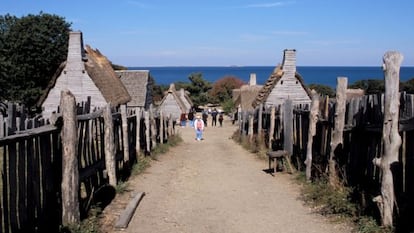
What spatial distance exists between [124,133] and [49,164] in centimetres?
576

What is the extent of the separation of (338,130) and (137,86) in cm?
3441

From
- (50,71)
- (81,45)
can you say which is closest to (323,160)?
(81,45)

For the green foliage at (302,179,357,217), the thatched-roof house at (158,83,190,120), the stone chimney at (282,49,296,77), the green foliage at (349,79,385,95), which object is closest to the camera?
Result: the green foliage at (302,179,357,217)

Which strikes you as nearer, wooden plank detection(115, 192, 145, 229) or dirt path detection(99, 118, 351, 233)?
wooden plank detection(115, 192, 145, 229)

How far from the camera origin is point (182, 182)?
38.6 feet

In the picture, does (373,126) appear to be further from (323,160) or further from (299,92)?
(299,92)

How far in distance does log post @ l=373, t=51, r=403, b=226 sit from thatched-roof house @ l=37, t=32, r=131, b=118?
28219 millimetres

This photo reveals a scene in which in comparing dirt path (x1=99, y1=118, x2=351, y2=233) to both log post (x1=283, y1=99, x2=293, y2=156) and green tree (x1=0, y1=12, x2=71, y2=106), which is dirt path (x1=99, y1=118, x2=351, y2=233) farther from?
green tree (x1=0, y1=12, x2=71, y2=106)

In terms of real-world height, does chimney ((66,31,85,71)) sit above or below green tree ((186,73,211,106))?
above

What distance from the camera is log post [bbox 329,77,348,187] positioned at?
30.8 feet

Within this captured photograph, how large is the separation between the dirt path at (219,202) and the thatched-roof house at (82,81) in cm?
2139

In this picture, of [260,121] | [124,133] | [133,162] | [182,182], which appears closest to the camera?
[182,182]

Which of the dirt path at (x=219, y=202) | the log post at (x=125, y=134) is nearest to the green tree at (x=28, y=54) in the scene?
the dirt path at (x=219, y=202)

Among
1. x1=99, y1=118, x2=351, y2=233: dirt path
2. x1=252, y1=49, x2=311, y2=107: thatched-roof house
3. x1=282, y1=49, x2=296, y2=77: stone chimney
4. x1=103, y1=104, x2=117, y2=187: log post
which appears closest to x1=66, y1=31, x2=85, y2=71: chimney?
x1=252, y1=49, x2=311, y2=107: thatched-roof house
